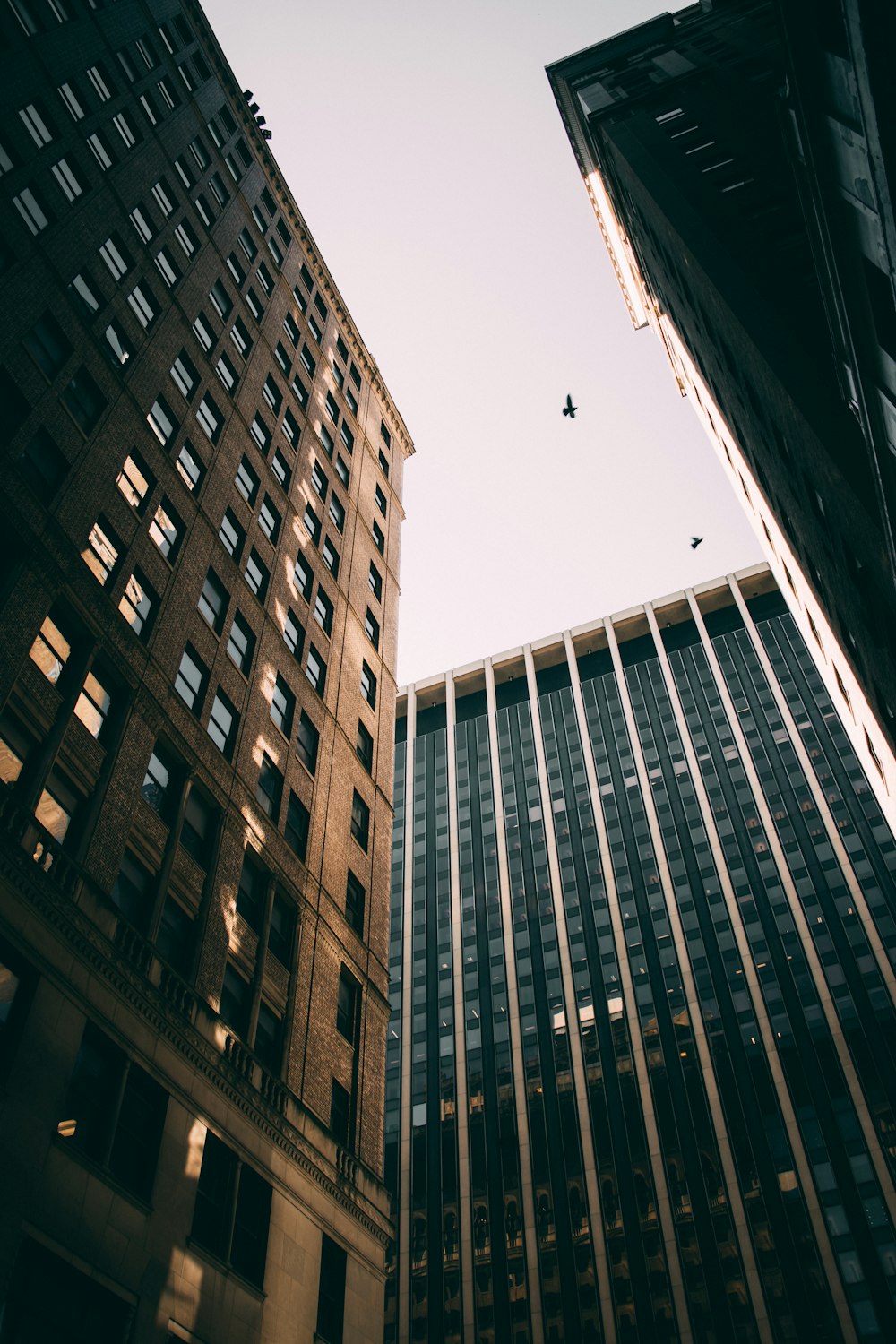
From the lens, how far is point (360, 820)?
3312 centimetres

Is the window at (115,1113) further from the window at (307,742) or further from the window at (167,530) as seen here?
the window at (167,530)

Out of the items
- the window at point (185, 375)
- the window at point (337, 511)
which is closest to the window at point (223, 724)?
the window at point (185, 375)

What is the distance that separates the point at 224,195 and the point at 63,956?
36124mm

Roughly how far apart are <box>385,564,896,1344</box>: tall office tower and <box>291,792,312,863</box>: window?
62060 millimetres

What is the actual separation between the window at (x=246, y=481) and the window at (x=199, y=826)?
1265cm

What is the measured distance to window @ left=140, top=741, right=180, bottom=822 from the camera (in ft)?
72.9

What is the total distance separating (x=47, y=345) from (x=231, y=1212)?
21.0 metres

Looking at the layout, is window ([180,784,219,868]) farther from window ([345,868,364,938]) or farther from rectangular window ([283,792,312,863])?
window ([345,868,364,938])

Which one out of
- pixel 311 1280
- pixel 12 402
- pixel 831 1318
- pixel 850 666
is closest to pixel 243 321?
pixel 12 402

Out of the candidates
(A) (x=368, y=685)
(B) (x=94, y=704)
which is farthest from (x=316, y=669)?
(B) (x=94, y=704)

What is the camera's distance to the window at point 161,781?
22.2 m

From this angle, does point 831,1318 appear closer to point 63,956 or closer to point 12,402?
point 63,956

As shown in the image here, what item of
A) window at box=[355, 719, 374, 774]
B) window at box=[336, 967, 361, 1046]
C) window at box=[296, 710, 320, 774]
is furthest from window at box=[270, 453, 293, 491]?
window at box=[336, 967, 361, 1046]

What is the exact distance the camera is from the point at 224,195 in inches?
1644
